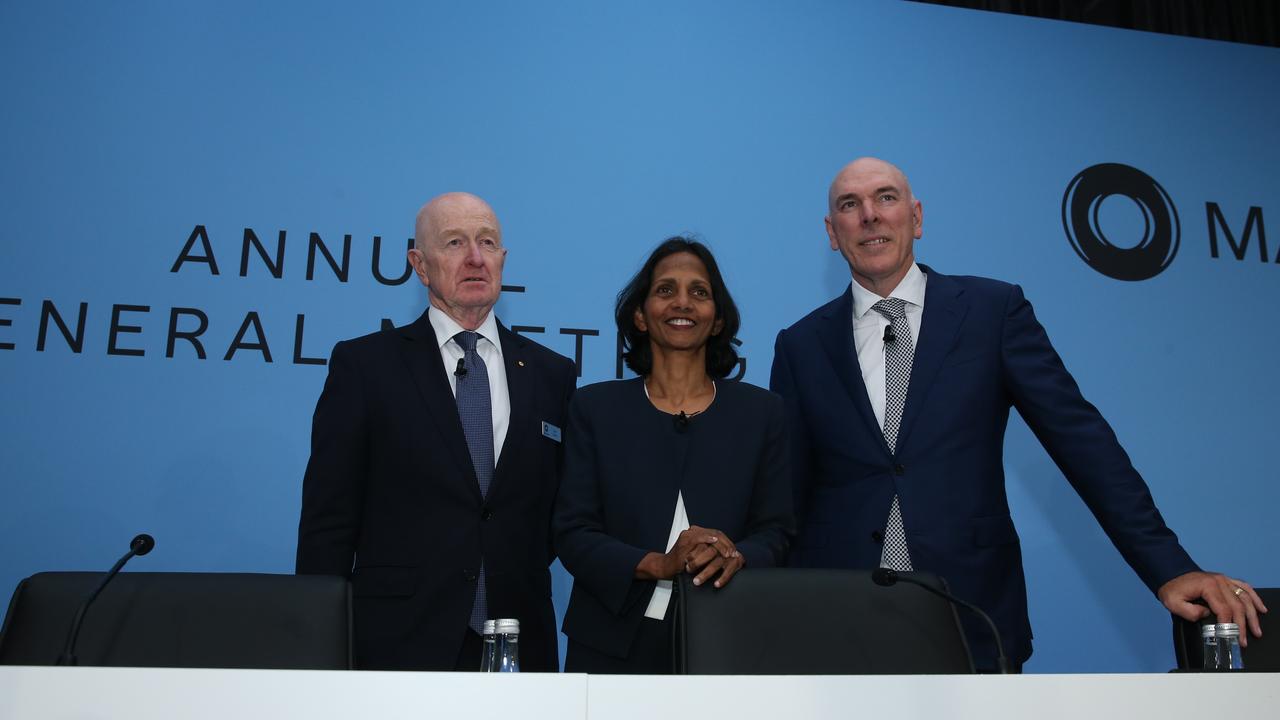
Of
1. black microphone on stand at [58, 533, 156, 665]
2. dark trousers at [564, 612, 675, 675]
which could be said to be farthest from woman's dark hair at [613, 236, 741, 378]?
black microphone on stand at [58, 533, 156, 665]

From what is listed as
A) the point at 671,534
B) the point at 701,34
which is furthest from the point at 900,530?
the point at 701,34

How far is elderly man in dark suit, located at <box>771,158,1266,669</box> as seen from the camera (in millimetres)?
2236

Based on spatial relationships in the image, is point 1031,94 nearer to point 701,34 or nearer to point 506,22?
point 701,34

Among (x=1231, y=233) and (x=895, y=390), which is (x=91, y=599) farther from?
(x=1231, y=233)

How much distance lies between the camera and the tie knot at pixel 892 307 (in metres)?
2.52

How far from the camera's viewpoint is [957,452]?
2.32 meters

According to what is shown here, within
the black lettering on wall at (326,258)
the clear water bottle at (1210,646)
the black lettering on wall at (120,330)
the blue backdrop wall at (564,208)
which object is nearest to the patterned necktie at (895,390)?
the clear water bottle at (1210,646)

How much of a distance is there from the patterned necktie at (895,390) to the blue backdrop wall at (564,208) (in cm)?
108

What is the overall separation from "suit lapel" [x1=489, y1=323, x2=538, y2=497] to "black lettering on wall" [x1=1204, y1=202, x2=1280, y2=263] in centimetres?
265

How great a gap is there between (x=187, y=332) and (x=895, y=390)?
6.85 feet

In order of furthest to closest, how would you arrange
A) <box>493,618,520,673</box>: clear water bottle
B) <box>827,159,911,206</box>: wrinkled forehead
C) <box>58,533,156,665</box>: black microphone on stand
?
<box>827,159,911,206</box>: wrinkled forehead, <box>58,533,156,665</box>: black microphone on stand, <box>493,618,520,673</box>: clear water bottle

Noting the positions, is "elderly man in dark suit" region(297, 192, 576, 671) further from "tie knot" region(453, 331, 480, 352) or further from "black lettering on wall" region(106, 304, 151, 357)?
"black lettering on wall" region(106, 304, 151, 357)

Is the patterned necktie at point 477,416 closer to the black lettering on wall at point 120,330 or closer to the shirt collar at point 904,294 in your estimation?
the shirt collar at point 904,294

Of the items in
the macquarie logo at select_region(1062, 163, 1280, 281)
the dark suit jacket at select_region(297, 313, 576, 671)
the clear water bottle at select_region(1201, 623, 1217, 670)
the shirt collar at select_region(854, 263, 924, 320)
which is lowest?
Result: the clear water bottle at select_region(1201, 623, 1217, 670)
